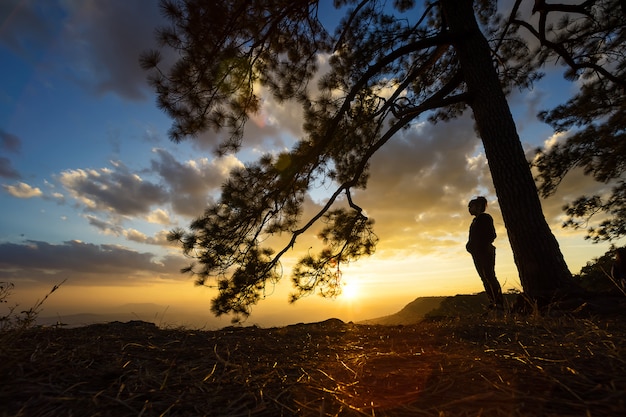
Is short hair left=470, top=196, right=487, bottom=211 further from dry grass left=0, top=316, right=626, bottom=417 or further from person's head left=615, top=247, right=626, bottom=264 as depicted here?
dry grass left=0, top=316, right=626, bottom=417

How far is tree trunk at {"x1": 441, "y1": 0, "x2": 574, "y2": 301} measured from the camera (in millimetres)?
3598

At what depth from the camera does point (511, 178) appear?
3.88m

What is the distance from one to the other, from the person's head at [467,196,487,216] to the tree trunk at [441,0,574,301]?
3.75ft

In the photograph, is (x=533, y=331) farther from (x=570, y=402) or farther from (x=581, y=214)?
(x=581, y=214)

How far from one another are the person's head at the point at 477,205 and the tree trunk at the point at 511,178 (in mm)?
1142

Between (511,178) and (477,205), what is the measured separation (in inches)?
51.0

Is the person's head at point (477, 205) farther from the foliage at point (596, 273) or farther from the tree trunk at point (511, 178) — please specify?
the foliage at point (596, 273)

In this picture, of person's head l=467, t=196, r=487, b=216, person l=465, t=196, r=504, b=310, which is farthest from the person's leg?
person's head l=467, t=196, r=487, b=216

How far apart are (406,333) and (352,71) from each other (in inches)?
168

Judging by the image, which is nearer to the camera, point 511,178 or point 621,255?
point 511,178

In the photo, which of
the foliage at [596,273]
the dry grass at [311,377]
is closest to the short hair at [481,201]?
the dry grass at [311,377]

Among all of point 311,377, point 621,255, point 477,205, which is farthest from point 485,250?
point 311,377

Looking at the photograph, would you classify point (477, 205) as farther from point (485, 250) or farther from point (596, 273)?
point (596, 273)

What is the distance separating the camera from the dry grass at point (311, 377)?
1.01 m
